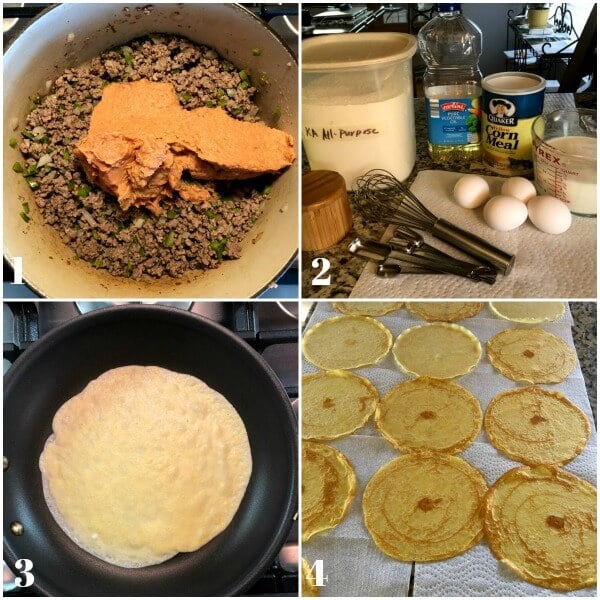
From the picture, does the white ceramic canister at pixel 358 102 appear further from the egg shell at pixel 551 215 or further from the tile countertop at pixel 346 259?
the egg shell at pixel 551 215

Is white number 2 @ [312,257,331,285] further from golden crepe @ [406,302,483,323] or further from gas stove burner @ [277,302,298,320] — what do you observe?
golden crepe @ [406,302,483,323]

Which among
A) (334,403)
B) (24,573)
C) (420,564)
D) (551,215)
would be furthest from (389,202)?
(24,573)

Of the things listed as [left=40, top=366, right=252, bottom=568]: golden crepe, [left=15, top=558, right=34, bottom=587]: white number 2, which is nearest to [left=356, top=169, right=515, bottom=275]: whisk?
[left=40, top=366, right=252, bottom=568]: golden crepe

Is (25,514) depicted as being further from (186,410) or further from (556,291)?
(556,291)

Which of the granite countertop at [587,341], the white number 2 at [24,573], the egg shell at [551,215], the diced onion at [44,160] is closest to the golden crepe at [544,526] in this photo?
the granite countertop at [587,341]

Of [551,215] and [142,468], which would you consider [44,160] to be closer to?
[142,468]

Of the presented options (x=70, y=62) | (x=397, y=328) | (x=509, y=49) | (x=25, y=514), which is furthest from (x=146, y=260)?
(x=509, y=49)
